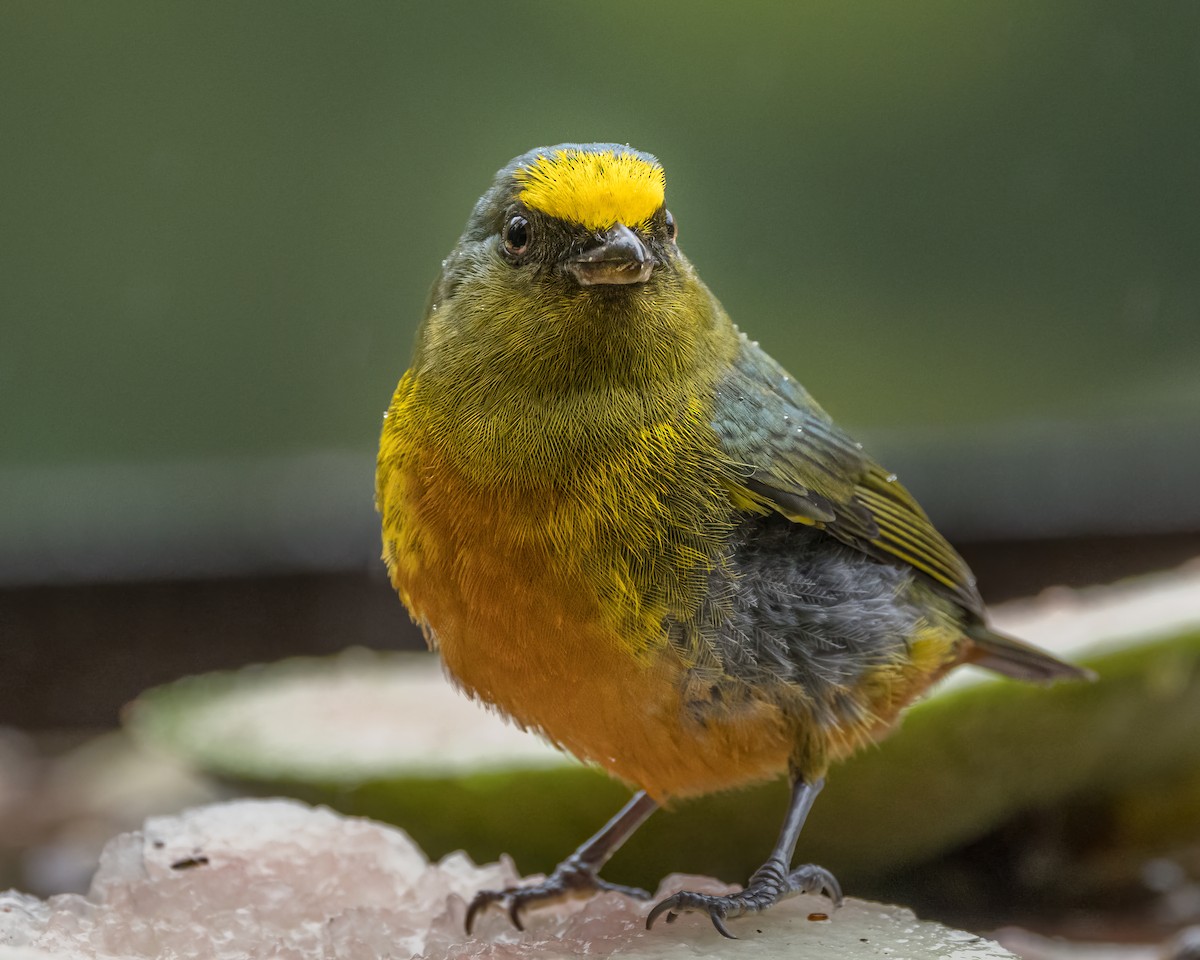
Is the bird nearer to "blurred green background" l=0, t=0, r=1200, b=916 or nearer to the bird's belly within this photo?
the bird's belly

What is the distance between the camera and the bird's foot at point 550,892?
2.26m

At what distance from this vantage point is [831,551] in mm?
2205

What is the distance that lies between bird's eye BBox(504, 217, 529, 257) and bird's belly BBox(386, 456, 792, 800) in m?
0.35

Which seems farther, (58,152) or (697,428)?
(58,152)

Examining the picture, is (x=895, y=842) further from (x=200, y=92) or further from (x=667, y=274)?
(x=200, y=92)

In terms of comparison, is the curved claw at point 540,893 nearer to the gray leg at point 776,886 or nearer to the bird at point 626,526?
the bird at point 626,526

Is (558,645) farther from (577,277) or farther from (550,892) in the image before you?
(550,892)

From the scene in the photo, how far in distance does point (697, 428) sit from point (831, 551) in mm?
314

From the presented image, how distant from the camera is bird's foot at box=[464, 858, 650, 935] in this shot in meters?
2.26

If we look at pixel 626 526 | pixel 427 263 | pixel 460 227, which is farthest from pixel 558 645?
pixel 427 263

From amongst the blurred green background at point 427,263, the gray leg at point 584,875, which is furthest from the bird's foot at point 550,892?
the blurred green background at point 427,263

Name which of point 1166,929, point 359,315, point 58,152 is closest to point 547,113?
point 359,315

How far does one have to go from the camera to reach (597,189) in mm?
1897

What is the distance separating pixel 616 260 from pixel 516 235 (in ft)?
0.72
